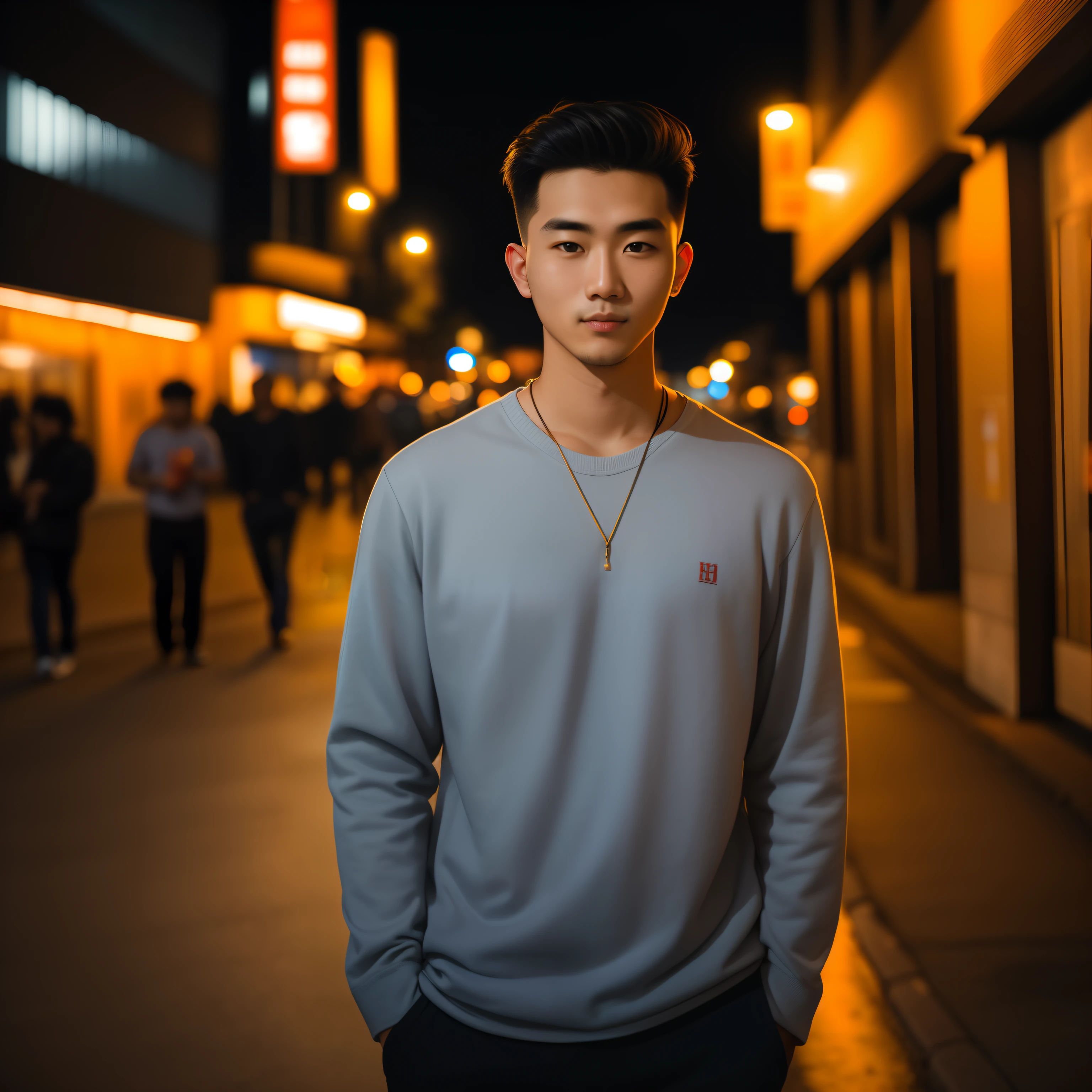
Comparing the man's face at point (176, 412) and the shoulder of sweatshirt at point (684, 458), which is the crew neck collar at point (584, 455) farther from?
the man's face at point (176, 412)

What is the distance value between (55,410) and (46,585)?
4.46 ft

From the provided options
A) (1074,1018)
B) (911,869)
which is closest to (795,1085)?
(1074,1018)

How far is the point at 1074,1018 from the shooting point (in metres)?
3.43

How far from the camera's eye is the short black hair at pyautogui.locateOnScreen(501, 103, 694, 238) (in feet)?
5.76

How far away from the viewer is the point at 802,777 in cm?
187

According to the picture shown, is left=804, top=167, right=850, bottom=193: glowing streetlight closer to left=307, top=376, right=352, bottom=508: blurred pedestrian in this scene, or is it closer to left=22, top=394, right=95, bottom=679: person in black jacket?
left=307, top=376, right=352, bottom=508: blurred pedestrian

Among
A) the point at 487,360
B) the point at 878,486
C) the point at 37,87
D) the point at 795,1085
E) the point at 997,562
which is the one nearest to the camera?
the point at 795,1085

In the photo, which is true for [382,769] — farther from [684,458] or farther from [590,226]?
[590,226]

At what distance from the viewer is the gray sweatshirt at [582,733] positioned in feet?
5.62

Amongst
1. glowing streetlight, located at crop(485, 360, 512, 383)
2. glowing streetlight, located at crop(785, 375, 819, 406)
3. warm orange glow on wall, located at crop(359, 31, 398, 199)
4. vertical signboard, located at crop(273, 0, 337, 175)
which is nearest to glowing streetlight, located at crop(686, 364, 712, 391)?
glowing streetlight, located at crop(485, 360, 512, 383)

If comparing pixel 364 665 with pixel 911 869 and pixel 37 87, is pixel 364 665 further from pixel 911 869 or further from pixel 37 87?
pixel 37 87

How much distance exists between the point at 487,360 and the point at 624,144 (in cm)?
6718

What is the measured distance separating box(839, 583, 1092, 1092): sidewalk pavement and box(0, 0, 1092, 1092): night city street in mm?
24

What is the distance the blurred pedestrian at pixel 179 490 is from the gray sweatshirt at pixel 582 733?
7.78m
